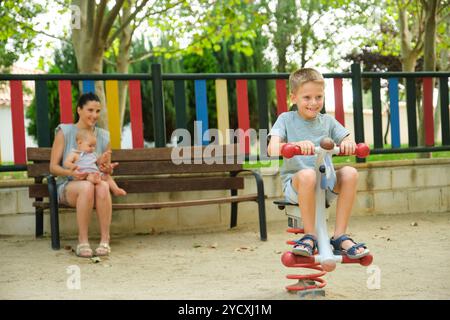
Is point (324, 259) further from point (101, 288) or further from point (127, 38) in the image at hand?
point (127, 38)

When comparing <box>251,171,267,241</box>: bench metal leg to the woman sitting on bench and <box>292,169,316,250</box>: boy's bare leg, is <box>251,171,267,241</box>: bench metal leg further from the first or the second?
<box>292,169,316,250</box>: boy's bare leg

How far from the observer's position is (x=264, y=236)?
6.76 m

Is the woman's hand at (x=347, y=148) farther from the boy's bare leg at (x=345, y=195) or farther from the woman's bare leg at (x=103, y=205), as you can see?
the woman's bare leg at (x=103, y=205)

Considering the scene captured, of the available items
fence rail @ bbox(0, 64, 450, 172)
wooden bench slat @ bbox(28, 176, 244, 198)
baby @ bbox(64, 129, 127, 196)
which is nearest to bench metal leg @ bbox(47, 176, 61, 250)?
baby @ bbox(64, 129, 127, 196)

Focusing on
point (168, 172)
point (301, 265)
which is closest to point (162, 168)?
point (168, 172)

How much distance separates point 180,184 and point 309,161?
10.4ft

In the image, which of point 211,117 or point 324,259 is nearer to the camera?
point 324,259

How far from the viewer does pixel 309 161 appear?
4.20m

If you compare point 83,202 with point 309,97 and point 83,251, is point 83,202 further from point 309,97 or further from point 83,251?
point 309,97

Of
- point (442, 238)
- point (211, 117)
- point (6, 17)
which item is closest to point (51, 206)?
point (442, 238)

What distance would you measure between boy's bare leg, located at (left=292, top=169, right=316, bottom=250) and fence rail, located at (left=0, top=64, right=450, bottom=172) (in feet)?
12.6

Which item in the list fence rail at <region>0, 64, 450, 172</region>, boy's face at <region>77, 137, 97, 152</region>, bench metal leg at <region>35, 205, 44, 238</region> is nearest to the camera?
boy's face at <region>77, 137, 97, 152</region>

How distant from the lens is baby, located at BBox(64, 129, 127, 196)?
629 cm
